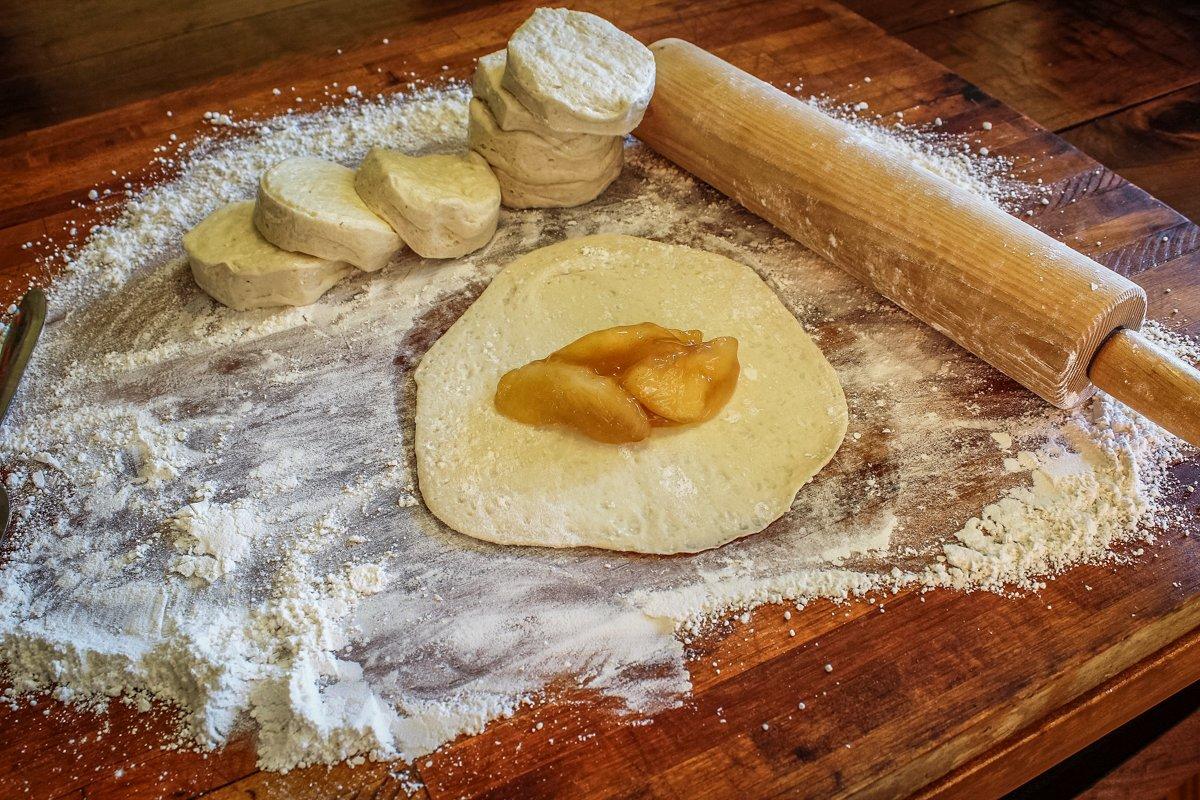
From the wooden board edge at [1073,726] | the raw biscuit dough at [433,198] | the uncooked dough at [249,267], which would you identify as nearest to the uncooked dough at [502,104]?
the raw biscuit dough at [433,198]

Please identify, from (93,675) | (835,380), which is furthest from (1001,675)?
(93,675)

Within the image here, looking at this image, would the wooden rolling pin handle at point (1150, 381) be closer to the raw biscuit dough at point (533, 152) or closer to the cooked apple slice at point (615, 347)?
the cooked apple slice at point (615, 347)

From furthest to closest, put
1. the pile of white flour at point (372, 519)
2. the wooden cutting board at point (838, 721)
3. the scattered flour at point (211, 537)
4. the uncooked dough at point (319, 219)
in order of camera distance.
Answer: the uncooked dough at point (319, 219), the scattered flour at point (211, 537), the pile of white flour at point (372, 519), the wooden cutting board at point (838, 721)

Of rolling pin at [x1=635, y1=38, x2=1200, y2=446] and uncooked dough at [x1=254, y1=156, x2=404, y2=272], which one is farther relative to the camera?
uncooked dough at [x1=254, y1=156, x2=404, y2=272]

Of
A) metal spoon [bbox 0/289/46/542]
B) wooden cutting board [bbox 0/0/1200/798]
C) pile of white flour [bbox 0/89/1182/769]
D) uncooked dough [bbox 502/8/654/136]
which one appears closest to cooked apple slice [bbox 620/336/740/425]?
pile of white flour [bbox 0/89/1182/769]

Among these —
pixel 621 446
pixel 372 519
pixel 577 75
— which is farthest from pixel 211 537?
pixel 577 75

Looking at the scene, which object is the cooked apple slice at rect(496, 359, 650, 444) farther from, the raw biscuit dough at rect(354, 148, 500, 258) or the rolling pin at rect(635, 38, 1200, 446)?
the rolling pin at rect(635, 38, 1200, 446)
